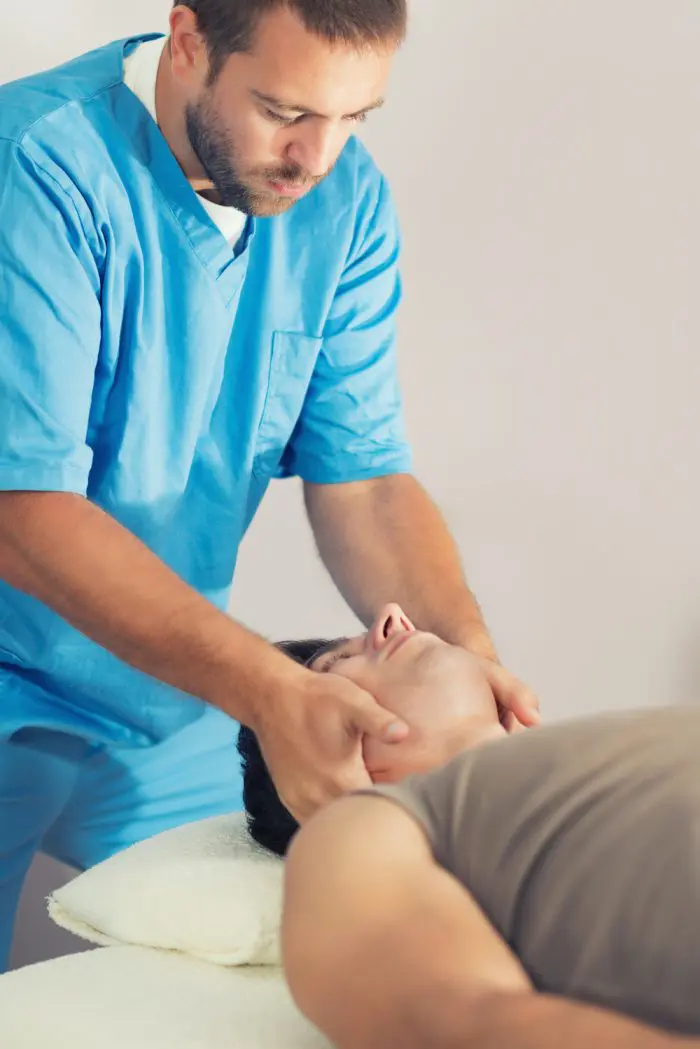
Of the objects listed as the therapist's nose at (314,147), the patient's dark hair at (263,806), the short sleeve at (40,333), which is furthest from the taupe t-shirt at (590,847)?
the therapist's nose at (314,147)

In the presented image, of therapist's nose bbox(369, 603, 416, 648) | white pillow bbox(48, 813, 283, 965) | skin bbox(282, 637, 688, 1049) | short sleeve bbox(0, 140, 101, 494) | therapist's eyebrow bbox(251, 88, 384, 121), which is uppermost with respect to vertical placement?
therapist's eyebrow bbox(251, 88, 384, 121)

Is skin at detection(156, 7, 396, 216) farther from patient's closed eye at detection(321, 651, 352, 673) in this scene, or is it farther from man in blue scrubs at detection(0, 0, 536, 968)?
patient's closed eye at detection(321, 651, 352, 673)

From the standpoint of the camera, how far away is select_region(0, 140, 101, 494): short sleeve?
142 centimetres

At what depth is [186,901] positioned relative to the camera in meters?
1.34

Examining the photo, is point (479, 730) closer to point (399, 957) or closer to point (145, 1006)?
point (145, 1006)

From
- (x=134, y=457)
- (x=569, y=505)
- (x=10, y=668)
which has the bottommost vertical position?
(x=569, y=505)

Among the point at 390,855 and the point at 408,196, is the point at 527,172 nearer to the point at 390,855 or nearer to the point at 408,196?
the point at 408,196

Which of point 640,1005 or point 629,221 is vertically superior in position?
point 629,221

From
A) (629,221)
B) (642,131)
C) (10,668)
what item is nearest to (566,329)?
(629,221)

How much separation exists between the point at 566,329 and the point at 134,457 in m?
1.01

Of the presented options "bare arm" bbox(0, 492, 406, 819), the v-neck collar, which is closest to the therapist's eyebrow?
the v-neck collar

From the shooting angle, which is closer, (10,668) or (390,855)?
(390,855)

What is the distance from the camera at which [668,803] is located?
0.88 m

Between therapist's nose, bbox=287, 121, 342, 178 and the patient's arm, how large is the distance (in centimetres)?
82
